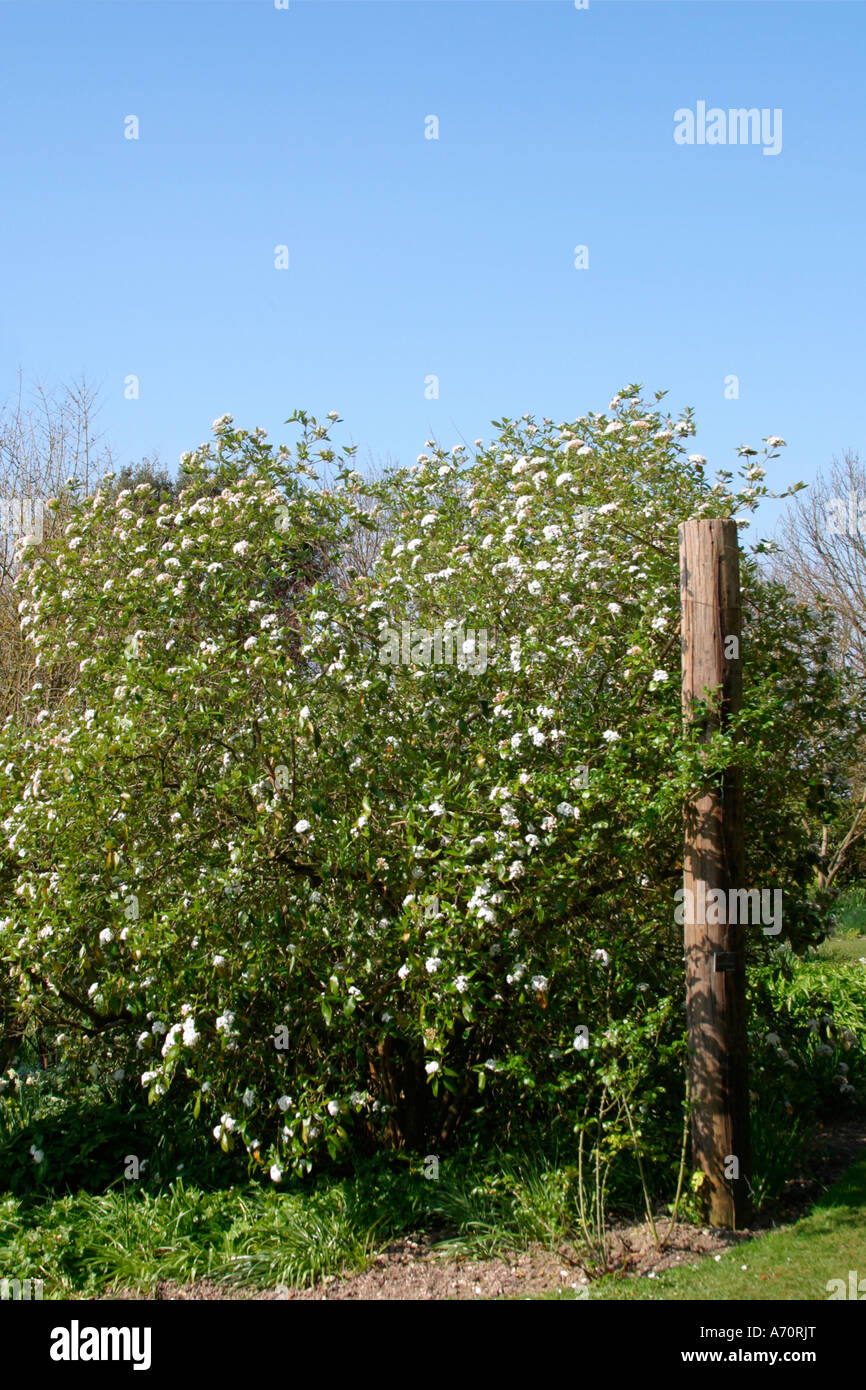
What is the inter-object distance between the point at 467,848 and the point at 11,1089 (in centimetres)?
417

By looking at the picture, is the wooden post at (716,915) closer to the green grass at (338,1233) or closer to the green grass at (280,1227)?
the green grass at (338,1233)

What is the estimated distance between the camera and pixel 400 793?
492 centimetres

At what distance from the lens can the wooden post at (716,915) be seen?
4746mm

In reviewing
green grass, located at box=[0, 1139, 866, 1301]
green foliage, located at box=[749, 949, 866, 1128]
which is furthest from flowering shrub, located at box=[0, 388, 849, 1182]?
green foliage, located at box=[749, 949, 866, 1128]

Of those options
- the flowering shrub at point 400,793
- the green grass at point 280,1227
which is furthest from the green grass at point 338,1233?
the flowering shrub at point 400,793

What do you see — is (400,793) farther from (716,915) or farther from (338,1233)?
(338,1233)

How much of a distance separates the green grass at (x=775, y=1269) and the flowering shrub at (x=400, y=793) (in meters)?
0.65

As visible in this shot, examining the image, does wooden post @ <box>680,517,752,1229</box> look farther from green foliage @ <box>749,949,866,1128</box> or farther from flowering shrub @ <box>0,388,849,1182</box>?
green foliage @ <box>749,949,866,1128</box>

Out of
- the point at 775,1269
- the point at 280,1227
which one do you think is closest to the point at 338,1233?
the point at 280,1227

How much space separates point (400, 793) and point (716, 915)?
1.48 meters
